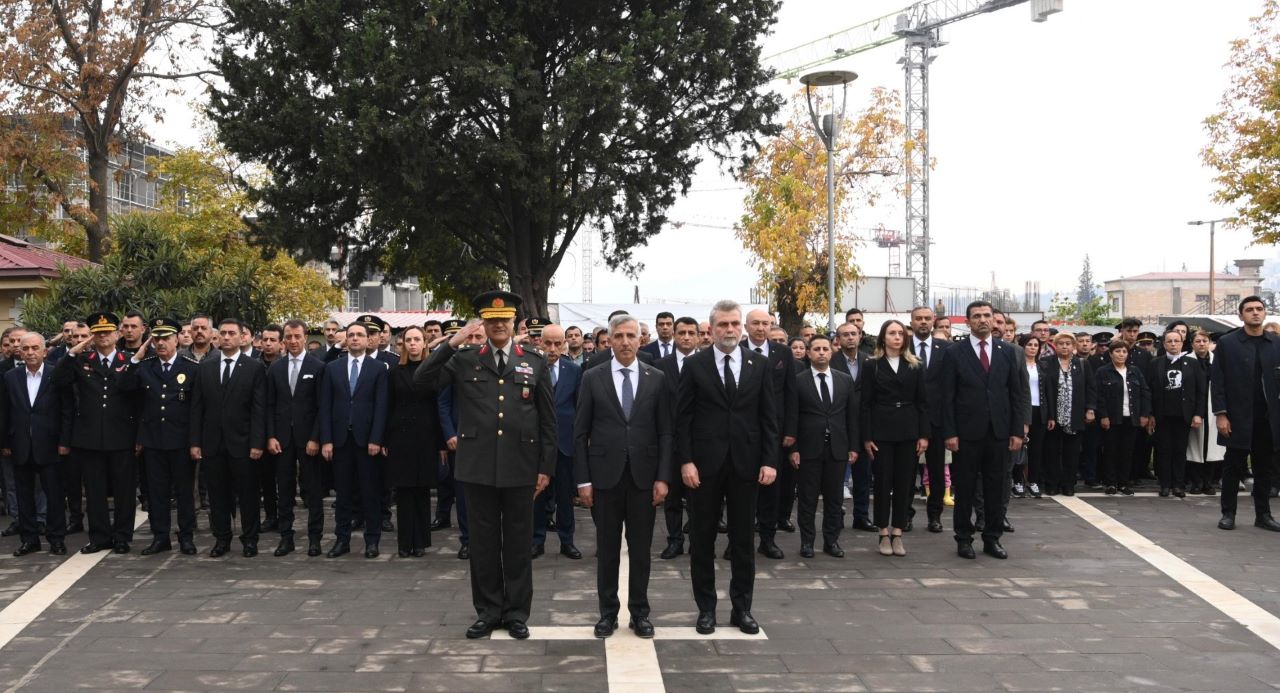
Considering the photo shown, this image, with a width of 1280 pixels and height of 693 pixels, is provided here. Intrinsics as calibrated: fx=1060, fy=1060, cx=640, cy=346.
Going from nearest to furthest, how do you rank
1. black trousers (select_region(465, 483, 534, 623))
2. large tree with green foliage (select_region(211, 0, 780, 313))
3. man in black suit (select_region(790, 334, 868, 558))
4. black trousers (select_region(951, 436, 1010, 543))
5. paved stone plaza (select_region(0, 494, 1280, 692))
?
1. paved stone plaza (select_region(0, 494, 1280, 692))
2. black trousers (select_region(465, 483, 534, 623))
3. black trousers (select_region(951, 436, 1010, 543))
4. man in black suit (select_region(790, 334, 868, 558))
5. large tree with green foliage (select_region(211, 0, 780, 313))

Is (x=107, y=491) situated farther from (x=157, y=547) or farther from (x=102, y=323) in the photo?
(x=102, y=323)

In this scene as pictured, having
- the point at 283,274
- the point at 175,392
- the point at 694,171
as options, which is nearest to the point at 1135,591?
the point at 175,392

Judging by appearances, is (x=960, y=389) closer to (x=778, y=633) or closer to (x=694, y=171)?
(x=778, y=633)

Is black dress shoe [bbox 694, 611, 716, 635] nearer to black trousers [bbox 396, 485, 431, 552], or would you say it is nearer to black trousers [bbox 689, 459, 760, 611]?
black trousers [bbox 689, 459, 760, 611]

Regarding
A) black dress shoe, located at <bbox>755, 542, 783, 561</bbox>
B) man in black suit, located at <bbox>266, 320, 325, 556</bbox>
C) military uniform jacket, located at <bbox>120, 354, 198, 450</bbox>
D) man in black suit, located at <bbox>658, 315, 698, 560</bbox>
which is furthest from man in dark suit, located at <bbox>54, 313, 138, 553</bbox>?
black dress shoe, located at <bbox>755, 542, 783, 561</bbox>

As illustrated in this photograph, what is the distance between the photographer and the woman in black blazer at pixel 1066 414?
470 inches

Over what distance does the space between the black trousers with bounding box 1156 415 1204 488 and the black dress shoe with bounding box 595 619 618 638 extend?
8.41 metres

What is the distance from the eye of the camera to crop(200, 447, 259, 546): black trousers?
8.98 meters

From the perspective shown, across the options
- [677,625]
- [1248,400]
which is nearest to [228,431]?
[677,625]

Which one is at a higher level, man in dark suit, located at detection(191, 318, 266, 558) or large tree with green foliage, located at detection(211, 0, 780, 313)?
large tree with green foliage, located at detection(211, 0, 780, 313)

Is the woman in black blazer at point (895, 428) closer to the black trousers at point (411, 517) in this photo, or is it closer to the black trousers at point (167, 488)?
the black trousers at point (411, 517)

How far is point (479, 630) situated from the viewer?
6.38 metres

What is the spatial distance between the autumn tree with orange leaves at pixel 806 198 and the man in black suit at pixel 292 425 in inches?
666

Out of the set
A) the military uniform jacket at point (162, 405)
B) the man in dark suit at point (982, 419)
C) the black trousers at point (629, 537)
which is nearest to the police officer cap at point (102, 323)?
the military uniform jacket at point (162, 405)
